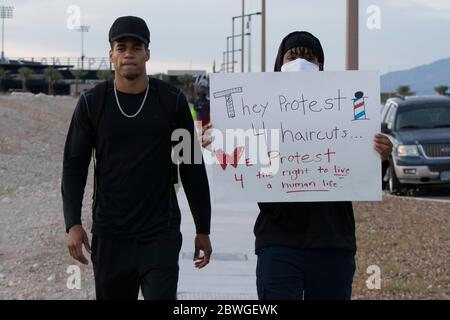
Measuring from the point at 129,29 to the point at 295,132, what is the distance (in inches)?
39.0

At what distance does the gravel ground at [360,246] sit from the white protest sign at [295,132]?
270 cm

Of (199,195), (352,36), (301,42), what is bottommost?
(199,195)

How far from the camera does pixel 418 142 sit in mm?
14930

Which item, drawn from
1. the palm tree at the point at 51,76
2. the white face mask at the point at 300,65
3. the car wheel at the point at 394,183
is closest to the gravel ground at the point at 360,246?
the car wheel at the point at 394,183

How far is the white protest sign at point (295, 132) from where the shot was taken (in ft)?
14.1

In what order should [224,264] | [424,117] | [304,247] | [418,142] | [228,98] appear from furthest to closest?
1. [424,117]
2. [418,142]
3. [224,264]
4. [228,98]
5. [304,247]

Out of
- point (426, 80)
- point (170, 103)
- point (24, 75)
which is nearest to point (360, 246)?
point (170, 103)

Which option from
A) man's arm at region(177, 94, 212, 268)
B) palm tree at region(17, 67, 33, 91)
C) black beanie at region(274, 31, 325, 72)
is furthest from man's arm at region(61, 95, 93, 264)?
palm tree at region(17, 67, 33, 91)

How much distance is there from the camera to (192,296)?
669cm

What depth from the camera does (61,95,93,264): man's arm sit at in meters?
4.16

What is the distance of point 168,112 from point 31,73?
10575 cm

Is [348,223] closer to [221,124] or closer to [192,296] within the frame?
[221,124]

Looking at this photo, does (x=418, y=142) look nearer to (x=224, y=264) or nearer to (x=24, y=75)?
(x=224, y=264)
